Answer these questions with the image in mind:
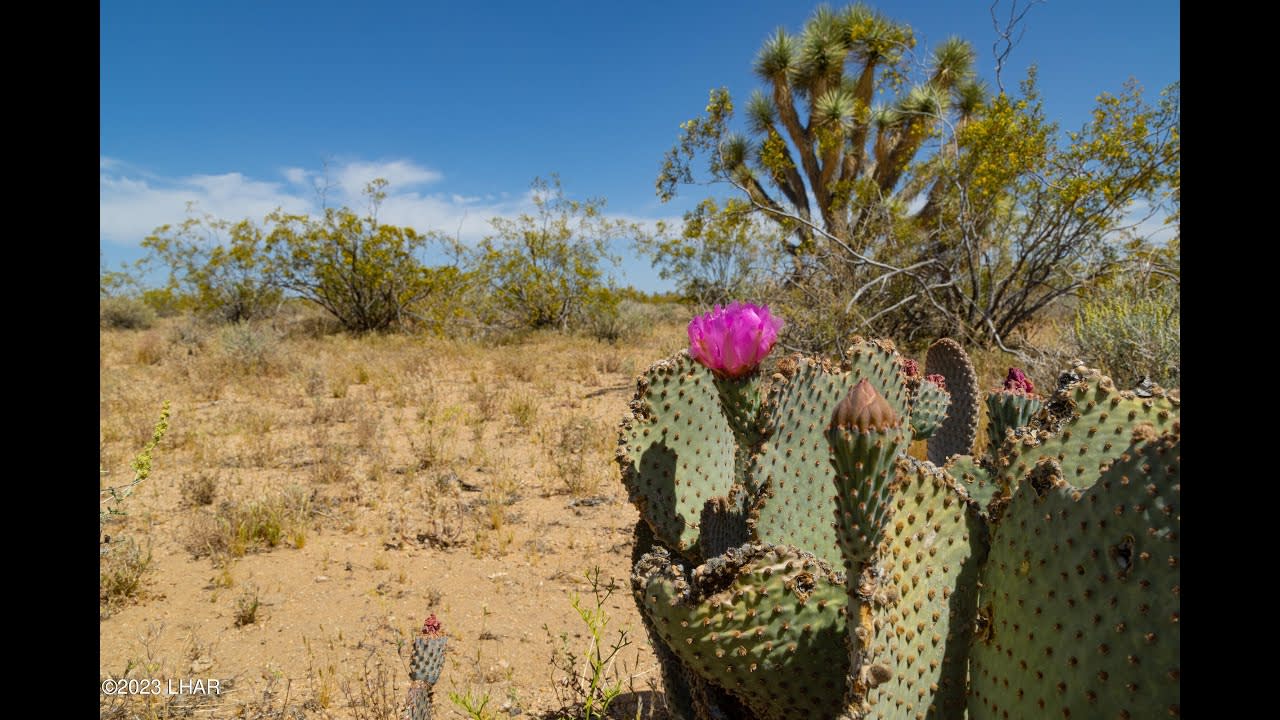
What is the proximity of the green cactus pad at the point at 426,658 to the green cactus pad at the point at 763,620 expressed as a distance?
0.95m

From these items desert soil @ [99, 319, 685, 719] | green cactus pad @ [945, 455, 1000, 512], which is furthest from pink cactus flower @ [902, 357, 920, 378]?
desert soil @ [99, 319, 685, 719]

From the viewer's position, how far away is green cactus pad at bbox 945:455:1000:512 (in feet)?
5.15

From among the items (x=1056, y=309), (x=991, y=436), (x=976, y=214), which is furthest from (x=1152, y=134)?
(x=991, y=436)

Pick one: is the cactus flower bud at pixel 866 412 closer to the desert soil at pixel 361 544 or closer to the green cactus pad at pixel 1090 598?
the green cactus pad at pixel 1090 598

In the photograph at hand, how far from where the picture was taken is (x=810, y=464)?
1.79 metres

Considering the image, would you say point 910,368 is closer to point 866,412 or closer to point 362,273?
point 866,412

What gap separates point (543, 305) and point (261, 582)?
10997mm

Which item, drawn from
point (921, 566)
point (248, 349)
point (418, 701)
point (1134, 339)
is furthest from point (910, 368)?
point (248, 349)

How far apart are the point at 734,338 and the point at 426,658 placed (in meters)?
1.34

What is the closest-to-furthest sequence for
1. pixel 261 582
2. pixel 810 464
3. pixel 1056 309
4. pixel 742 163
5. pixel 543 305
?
pixel 810 464 → pixel 261 582 → pixel 1056 309 → pixel 543 305 → pixel 742 163

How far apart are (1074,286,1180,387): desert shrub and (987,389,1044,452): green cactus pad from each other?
13.1ft

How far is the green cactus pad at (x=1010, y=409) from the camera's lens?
1.80 m
